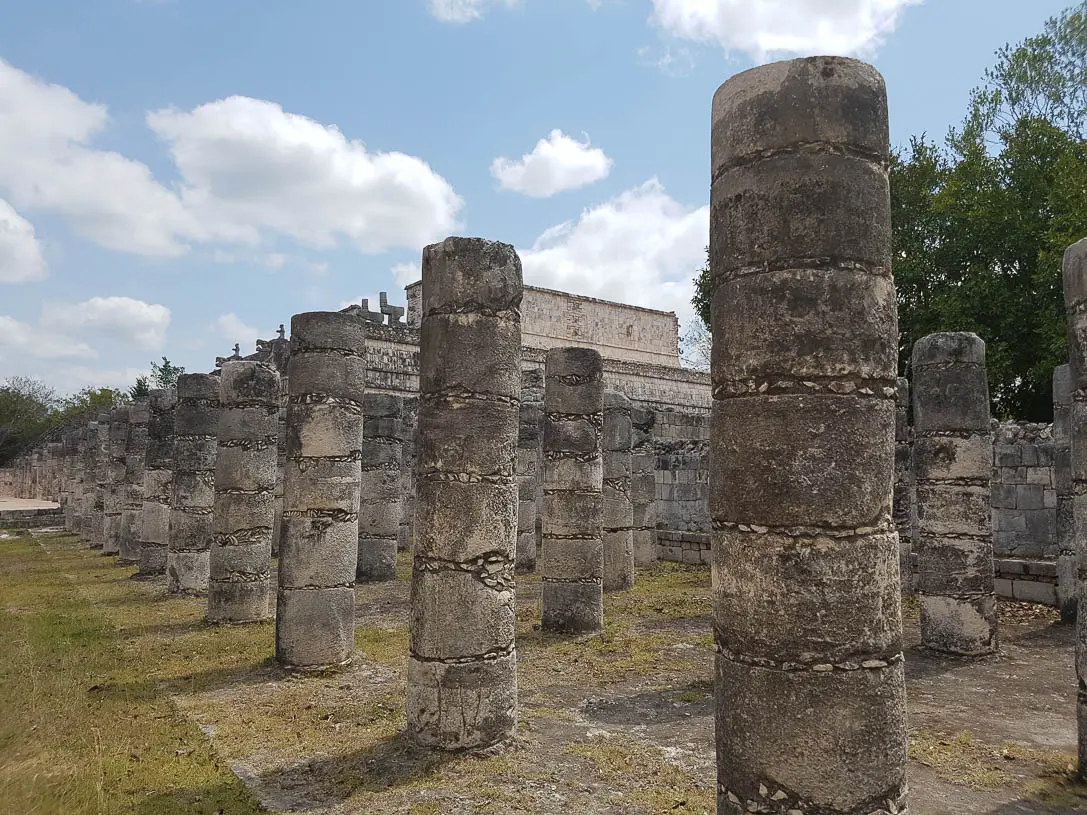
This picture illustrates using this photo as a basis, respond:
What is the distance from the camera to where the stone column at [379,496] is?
638 inches

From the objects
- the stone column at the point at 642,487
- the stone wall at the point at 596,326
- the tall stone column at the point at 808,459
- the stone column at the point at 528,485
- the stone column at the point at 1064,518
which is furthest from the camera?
the stone wall at the point at 596,326

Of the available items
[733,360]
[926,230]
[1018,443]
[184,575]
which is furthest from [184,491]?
[926,230]

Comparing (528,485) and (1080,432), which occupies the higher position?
(1080,432)

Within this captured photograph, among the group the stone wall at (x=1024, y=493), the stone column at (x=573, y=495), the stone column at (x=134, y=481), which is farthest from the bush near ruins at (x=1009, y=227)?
the stone column at (x=134, y=481)

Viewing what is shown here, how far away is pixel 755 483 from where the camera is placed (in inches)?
166

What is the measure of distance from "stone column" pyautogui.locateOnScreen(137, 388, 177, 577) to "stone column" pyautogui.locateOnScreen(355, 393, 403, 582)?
4200mm

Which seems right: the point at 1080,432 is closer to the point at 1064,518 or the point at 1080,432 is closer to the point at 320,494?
the point at 1064,518

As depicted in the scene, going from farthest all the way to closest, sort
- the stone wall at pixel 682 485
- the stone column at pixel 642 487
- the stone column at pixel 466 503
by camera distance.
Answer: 1. the stone wall at pixel 682 485
2. the stone column at pixel 642 487
3. the stone column at pixel 466 503

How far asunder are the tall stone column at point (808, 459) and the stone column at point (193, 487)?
12148 millimetres

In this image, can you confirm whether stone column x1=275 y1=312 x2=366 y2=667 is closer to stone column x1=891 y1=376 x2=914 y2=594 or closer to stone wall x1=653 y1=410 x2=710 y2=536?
stone column x1=891 y1=376 x2=914 y2=594

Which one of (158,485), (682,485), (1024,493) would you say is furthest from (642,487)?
(158,485)

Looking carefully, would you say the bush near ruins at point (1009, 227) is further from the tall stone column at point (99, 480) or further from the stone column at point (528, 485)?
the tall stone column at point (99, 480)

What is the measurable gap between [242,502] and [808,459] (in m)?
9.75

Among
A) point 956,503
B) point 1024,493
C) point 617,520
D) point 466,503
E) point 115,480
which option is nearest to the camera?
point 466,503
